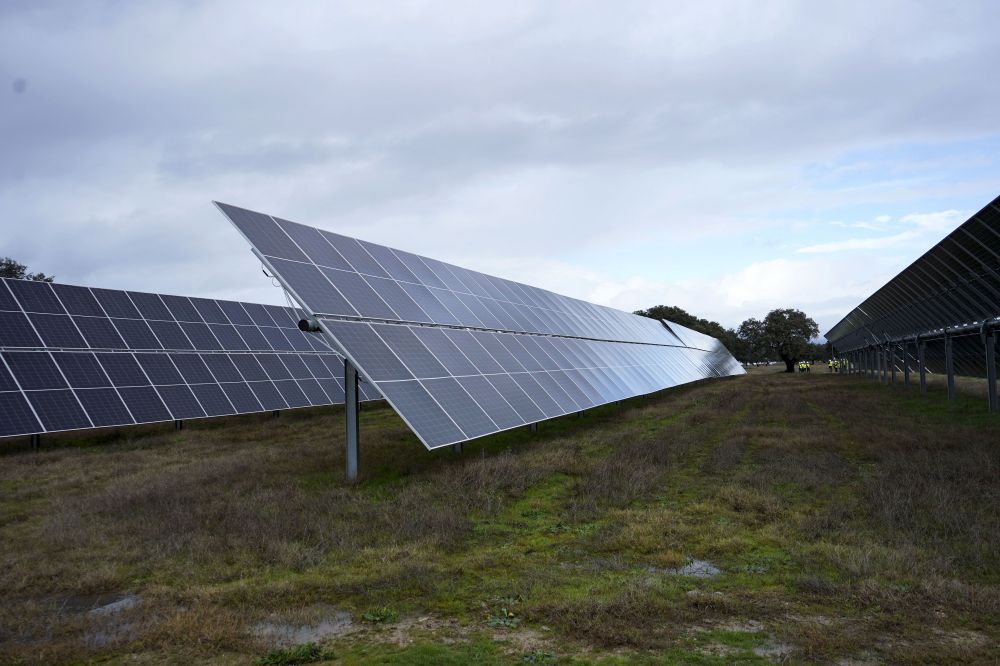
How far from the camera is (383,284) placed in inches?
740

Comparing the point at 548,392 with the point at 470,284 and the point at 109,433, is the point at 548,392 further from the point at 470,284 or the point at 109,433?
the point at 109,433

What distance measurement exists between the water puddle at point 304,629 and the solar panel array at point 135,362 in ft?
55.4

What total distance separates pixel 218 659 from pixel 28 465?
15.5 metres

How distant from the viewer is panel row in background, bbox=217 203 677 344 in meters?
14.9

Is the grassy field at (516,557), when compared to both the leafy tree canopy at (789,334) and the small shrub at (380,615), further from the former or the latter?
the leafy tree canopy at (789,334)

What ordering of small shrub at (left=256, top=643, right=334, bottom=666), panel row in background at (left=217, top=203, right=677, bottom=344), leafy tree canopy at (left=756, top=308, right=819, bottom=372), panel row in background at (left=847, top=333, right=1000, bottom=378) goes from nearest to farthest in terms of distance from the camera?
1. small shrub at (left=256, top=643, right=334, bottom=666)
2. panel row in background at (left=217, top=203, right=677, bottom=344)
3. panel row in background at (left=847, top=333, right=1000, bottom=378)
4. leafy tree canopy at (left=756, top=308, right=819, bottom=372)

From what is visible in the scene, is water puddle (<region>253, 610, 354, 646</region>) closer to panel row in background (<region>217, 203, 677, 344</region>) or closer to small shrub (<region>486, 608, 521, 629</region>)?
small shrub (<region>486, 608, 521, 629</region>)

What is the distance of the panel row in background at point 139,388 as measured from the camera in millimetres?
20500

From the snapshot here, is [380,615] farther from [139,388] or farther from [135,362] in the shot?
[135,362]

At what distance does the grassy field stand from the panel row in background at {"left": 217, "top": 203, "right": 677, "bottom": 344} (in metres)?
3.98

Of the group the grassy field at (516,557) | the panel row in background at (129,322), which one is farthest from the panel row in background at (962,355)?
the panel row in background at (129,322)

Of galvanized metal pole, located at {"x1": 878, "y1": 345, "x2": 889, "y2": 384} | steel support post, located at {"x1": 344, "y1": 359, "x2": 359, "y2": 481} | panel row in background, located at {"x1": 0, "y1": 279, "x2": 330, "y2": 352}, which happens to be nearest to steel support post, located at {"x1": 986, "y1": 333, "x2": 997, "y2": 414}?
steel support post, located at {"x1": 344, "y1": 359, "x2": 359, "y2": 481}

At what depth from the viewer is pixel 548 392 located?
66.1 ft

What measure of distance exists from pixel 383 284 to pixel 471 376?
3923mm
